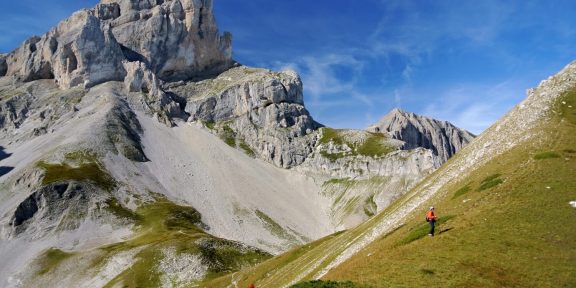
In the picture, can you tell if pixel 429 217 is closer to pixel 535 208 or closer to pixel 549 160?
pixel 535 208

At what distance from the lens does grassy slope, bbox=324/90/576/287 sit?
3005cm

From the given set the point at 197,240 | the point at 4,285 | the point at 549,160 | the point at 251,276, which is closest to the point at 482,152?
the point at 549,160

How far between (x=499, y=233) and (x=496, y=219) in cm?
266

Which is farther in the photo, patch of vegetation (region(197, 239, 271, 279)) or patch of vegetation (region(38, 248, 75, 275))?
patch of vegetation (region(38, 248, 75, 275))

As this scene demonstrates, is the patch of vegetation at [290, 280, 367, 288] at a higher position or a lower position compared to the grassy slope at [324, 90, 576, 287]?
lower

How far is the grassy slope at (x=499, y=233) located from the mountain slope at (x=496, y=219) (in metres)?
0.07

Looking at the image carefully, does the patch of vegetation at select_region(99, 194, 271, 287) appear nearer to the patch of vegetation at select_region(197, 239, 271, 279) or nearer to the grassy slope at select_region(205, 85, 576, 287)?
the patch of vegetation at select_region(197, 239, 271, 279)

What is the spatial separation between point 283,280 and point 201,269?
5694cm

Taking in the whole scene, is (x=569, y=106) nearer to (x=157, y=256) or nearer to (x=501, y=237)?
(x=501, y=237)

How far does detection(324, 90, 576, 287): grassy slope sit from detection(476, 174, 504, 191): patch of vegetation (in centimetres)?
→ 13

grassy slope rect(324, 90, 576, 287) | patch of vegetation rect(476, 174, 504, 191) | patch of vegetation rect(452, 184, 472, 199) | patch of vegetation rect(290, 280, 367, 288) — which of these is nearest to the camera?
patch of vegetation rect(290, 280, 367, 288)

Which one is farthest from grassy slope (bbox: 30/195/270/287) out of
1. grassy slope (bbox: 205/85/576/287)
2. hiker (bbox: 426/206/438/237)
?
hiker (bbox: 426/206/438/237)

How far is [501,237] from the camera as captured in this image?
34.7m

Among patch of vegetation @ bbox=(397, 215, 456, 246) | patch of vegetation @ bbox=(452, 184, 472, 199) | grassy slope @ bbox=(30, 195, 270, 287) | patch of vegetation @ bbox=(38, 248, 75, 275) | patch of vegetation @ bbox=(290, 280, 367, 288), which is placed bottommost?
patch of vegetation @ bbox=(38, 248, 75, 275)
